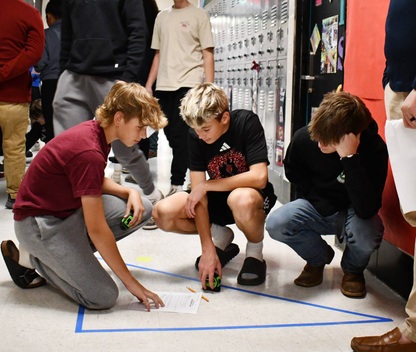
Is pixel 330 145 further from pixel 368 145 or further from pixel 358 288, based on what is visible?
pixel 358 288

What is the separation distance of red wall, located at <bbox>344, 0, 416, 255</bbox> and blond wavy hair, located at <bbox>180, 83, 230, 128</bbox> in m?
0.65

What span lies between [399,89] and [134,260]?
147 cm

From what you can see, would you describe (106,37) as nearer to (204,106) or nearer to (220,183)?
(204,106)

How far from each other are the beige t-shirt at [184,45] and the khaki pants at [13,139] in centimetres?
91

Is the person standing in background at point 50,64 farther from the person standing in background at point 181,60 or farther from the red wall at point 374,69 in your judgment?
the red wall at point 374,69

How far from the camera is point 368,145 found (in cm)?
211

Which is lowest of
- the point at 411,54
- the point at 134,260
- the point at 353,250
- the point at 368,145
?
the point at 134,260

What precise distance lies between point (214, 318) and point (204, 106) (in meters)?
0.81

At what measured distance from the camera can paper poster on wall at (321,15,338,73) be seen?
315 centimetres

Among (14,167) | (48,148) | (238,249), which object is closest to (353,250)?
(238,249)

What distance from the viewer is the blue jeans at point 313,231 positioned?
7.07 feet

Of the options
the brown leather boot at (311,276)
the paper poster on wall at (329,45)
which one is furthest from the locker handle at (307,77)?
the brown leather boot at (311,276)

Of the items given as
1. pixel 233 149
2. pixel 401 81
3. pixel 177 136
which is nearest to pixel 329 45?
pixel 177 136

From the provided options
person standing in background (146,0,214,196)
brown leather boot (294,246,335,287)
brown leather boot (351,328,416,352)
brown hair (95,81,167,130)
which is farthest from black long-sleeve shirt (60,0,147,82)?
brown leather boot (351,328,416,352)
